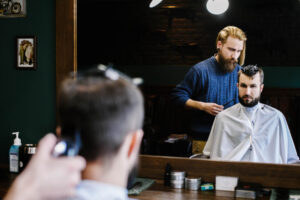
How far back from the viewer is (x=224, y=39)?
88.5 inches

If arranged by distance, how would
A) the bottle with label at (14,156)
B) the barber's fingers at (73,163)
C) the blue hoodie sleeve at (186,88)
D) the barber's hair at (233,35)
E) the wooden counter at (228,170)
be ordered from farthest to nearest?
the bottle with label at (14,156) < the blue hoodie sleeve at (186,88) < the barber's hair at (233,35) < the wooden counter at (228,170) < the barber's fingers at (73,163)

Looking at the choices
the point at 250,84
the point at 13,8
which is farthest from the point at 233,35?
the point at 13,8

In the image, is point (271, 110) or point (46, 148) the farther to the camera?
point (271, 110)

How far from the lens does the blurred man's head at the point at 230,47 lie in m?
2.22

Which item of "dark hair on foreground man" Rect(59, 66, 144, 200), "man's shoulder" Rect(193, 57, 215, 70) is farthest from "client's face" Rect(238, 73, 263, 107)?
"dark hair on foreground man" Rect(59, 66, 144, 200)

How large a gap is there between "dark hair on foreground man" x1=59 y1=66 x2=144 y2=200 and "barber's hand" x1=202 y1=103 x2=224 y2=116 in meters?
1.28

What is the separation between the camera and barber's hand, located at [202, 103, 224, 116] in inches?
90.5

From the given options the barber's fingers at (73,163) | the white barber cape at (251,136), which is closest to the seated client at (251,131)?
the white barber cape at (251,136)

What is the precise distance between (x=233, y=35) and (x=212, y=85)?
331 mm

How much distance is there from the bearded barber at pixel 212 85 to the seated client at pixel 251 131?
51 millimetres

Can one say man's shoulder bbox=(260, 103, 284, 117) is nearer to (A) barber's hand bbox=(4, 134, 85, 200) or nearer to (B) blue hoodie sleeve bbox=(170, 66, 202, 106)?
(B) blue hoodie sleeve bbox=(170, 66, 202, 106)

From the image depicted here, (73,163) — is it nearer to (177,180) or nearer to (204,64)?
(177,180)

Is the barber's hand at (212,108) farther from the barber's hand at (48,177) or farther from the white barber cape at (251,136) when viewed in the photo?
the barber's hand at (48,177)

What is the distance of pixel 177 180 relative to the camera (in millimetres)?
2176
